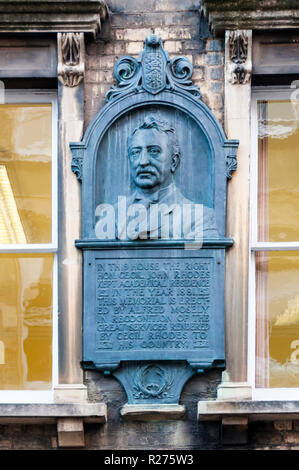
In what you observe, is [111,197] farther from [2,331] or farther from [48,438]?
[48,438]

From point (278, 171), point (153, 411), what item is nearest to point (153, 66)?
point (278, 171)

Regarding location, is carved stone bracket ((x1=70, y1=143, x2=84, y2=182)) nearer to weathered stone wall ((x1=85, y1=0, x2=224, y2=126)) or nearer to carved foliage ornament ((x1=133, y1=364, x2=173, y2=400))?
weathered stone wall ((x1=85, y1=0, x2=224, y2=126))

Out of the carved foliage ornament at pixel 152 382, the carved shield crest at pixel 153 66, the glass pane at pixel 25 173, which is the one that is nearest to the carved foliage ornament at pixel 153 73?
the carved shield crest at pixel 153 66

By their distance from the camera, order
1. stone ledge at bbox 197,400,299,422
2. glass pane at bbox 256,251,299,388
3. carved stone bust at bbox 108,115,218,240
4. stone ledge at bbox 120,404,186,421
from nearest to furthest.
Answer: stone ledge at bbox 197,400,299,422, stone ledge at bbox 120,404,186,421, carved stone bust at bbox 108,115,218,240, glass pane at bbox 256,251,299,388

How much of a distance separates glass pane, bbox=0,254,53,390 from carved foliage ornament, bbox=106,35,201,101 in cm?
155

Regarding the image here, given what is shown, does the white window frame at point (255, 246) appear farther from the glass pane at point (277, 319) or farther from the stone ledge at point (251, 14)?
the stone ledge at point (251, 14)

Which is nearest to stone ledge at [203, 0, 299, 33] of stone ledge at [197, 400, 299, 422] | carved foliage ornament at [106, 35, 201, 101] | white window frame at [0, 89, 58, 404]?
carved foliage ornament at [106, 35, 201, 101]

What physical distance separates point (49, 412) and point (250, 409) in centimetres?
154

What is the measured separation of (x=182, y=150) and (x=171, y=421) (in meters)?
2.17

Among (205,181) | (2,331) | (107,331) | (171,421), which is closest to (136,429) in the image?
(171,421)

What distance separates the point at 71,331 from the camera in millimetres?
8344

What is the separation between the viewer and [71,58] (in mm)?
8594

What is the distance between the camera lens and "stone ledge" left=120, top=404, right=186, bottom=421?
8.20 metres

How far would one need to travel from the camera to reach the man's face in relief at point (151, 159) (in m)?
8.42
